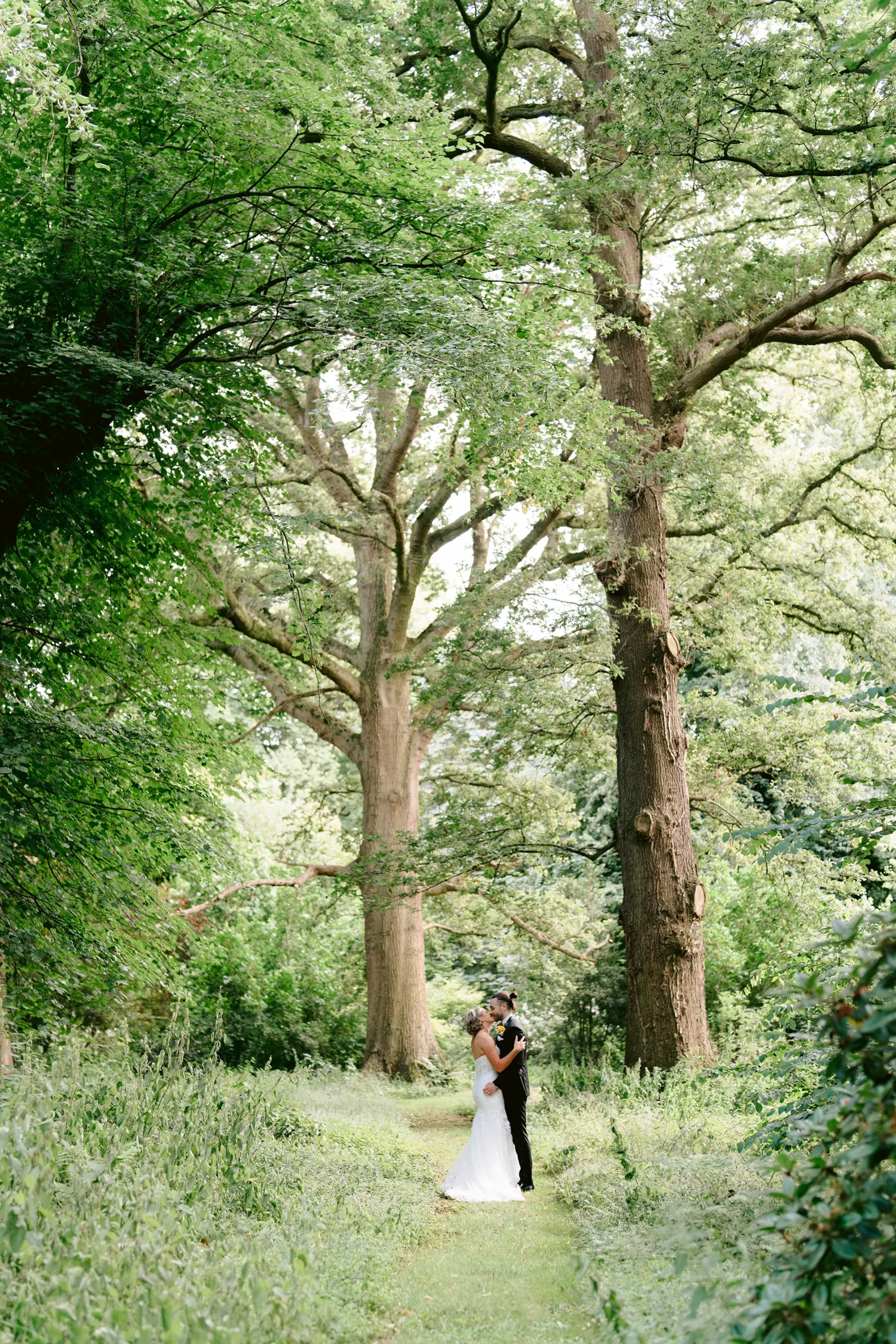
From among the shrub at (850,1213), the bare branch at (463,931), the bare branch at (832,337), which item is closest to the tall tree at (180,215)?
the bare branch at (832,337)

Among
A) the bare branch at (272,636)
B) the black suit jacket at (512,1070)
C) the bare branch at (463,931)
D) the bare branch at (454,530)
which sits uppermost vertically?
the bare branch at (454,530)

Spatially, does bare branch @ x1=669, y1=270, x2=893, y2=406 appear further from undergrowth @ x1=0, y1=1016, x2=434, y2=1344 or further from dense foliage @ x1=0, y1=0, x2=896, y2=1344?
undergrowth @ x1=0, y1=1016, x2=434, y2=1344

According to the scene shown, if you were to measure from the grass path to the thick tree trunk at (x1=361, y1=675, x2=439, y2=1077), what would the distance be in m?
7.98

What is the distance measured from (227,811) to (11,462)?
373 centimetres

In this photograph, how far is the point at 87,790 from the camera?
9008 mm

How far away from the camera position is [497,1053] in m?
9.23

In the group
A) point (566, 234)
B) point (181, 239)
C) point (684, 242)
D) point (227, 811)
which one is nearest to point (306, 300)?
point (181, 239)

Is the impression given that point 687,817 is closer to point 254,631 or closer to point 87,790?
point 87,790

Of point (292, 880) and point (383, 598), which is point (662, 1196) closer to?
point (292, 880)

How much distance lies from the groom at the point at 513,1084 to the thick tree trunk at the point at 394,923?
19.9ft

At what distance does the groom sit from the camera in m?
8.88

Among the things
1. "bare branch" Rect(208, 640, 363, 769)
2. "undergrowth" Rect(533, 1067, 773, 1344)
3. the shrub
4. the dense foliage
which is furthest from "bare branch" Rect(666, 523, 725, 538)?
the shrub

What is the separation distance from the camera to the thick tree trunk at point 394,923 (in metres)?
16.7

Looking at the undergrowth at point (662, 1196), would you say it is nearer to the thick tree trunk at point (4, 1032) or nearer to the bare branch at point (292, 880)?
the thick tree trunk at point (4, 1032)
